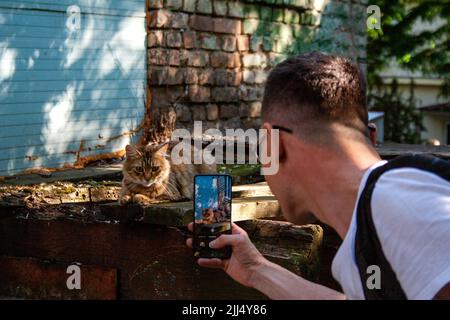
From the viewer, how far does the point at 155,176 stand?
5.25 metres

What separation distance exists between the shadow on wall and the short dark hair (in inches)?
191

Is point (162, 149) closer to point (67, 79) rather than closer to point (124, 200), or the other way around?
point (124, 200)

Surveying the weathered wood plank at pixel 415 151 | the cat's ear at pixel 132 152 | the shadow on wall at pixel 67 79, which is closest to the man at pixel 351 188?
the cat's ear at pixel 132 152

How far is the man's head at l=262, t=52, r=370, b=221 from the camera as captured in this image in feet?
7.87

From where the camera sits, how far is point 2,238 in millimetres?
5125

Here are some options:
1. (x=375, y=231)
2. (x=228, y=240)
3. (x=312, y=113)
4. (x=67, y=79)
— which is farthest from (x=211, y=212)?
(x=67, y=79)

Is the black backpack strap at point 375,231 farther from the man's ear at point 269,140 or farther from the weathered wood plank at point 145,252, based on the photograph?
the weathered wood plank at point 145,252

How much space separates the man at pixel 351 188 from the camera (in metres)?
2.00

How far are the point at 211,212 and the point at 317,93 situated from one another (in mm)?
1029

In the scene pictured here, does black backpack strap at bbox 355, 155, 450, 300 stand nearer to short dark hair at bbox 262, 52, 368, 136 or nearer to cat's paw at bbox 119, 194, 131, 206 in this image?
short dark hair at bbox 262, 52, 368, 136

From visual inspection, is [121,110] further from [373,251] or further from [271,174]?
[373,251]

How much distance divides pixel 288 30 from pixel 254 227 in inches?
260

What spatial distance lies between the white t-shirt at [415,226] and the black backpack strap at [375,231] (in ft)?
0.07

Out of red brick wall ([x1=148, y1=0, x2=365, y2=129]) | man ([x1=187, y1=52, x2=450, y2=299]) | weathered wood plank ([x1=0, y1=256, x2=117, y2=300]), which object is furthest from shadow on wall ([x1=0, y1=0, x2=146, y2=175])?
man ([x1=187, y1=52, x2=450, y2=299])
